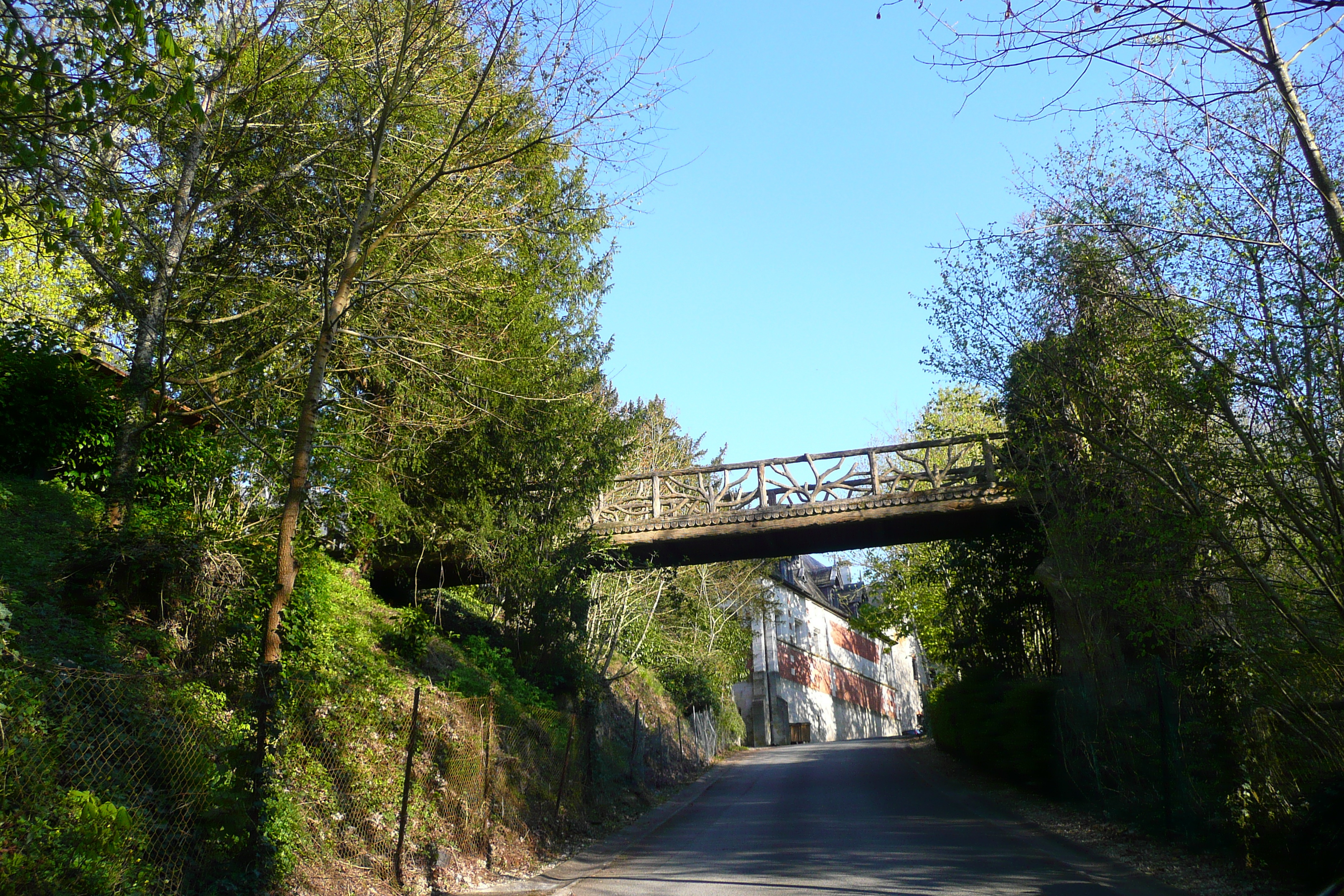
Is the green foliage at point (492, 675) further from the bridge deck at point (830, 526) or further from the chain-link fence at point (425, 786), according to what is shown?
the bridge deck at point (830, 526)

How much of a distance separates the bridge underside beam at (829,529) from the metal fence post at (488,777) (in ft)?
22.5

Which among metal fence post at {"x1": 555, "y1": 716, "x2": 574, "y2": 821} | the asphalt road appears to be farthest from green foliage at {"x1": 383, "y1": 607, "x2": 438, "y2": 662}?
the asphalt road

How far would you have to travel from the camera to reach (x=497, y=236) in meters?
10.9

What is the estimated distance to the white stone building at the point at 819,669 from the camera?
143 feet

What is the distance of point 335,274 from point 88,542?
13.6ft

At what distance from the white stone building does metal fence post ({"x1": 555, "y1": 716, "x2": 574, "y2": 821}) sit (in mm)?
22825

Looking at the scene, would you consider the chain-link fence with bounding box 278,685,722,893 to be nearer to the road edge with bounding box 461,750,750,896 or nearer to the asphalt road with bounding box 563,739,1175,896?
the road edge with bounding box 461,750,750,896

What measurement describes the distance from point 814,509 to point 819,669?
118 feet

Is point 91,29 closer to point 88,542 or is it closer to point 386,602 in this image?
point 88,542

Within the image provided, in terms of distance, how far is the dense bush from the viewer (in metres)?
15.0

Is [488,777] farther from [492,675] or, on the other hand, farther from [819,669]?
[819,669]

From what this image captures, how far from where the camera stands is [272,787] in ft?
21.8

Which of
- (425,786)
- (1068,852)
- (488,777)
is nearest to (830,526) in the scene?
(1068,852)

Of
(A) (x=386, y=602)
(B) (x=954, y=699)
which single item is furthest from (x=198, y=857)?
(B) (x=954, y=699)
